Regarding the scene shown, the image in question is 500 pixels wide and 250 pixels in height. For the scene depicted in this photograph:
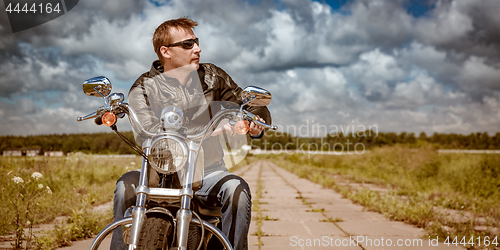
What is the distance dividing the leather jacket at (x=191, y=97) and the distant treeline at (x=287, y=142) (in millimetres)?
202

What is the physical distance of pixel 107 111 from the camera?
4.46ft

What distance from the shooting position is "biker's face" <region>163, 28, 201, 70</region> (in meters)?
1.70

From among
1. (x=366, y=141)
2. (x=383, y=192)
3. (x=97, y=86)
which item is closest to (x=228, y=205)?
(x=97, y=86)

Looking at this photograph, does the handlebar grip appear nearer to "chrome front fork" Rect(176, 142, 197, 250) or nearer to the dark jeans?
the dark jeans

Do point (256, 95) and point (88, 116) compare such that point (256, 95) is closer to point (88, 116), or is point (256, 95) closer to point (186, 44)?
point (186, 44)

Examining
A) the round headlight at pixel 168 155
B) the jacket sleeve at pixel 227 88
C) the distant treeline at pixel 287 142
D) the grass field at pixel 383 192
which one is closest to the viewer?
the round headlight at pixel 168 155

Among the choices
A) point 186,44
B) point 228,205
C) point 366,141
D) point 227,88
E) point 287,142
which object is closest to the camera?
point 228,205

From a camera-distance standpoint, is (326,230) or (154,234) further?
(326,230)

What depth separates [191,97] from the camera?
1813mm

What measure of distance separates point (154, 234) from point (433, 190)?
7442mm

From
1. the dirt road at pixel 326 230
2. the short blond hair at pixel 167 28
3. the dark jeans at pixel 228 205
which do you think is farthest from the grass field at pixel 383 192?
the short blond hair at pixel 167 28

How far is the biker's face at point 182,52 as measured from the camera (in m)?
1.70

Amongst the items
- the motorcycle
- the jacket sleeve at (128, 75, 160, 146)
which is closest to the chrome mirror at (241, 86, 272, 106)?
the motorcycle

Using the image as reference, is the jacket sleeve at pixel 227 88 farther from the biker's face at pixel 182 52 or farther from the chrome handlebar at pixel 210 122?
the chrome handlebar at pixel 210 122
